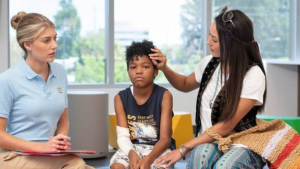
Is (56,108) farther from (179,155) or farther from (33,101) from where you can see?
(179,155)

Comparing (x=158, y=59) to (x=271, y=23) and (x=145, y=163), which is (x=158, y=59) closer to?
(x=145, y=163)

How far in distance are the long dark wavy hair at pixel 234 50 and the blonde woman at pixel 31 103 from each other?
2.66ft

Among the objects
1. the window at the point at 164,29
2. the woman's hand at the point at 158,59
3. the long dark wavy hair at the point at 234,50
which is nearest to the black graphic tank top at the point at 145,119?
the woman's hand at the point at 158,59

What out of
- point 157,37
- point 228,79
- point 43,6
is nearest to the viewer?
point 228,79

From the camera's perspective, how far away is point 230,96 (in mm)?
2846

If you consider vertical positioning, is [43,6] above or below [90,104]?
above

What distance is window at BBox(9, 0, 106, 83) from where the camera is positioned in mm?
7000

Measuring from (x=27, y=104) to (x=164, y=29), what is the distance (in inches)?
197

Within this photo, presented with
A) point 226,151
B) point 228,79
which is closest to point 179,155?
point 226,151

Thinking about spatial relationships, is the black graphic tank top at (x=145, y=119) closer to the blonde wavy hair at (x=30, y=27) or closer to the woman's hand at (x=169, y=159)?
the woman's hand at (x=169, y=159)

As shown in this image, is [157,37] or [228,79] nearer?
[228,79]

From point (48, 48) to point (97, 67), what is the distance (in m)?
4.55

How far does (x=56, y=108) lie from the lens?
2.79 metres

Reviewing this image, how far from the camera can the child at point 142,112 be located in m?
3.07
